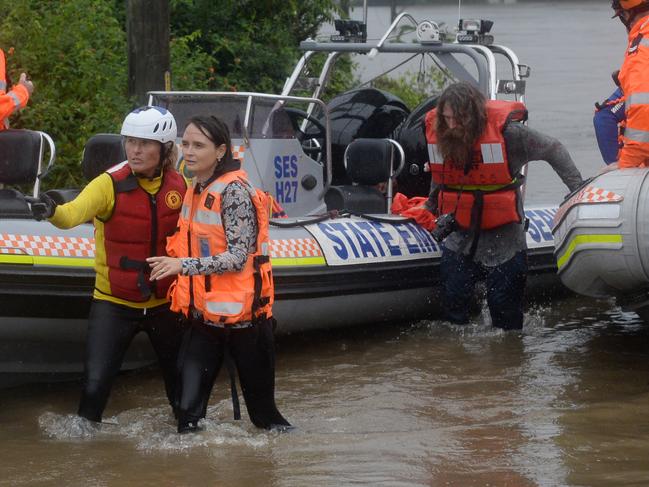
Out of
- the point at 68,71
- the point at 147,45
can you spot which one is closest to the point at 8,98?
the point at 147,45

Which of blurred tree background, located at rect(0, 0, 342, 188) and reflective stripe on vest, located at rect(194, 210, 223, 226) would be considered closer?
reflective stripe on vest, located at rect(194, 210, 223, 226)

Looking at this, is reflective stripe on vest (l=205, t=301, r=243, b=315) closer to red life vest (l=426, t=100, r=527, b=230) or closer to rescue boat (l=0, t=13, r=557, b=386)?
rescue boat (l=0, t=13, r=557, b=386)

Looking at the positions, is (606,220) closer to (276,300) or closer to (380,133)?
(276,300)

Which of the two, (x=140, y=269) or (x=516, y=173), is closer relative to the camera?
(x=140, y=269)

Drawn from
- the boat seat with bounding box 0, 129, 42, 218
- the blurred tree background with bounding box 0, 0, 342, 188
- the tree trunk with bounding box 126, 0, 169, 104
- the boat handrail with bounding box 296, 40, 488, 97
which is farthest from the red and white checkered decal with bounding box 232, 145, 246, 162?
the blurred tree background with bounding box 0, 0, 342, 188

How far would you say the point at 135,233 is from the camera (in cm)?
506

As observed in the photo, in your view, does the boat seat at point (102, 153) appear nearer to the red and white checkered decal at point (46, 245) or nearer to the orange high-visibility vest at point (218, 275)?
the red and white checkered decal at point (46, 245)

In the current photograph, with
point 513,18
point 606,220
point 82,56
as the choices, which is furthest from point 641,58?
point 513,18

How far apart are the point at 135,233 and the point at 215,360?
606 millimetres

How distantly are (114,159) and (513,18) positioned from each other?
3102cm

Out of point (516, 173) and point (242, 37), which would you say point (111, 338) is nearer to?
point (516, 173)

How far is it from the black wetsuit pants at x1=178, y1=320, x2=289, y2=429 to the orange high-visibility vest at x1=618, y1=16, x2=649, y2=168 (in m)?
2.25

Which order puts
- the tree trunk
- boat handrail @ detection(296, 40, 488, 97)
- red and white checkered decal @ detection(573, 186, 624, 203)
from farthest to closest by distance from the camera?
1. the tree trunk
2. boat handrail @ detection(296, 40, 488, 97)
3. red and white checkered decal @ detection(573, 186, 624, 203)

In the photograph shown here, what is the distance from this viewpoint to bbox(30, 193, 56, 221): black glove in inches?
185
